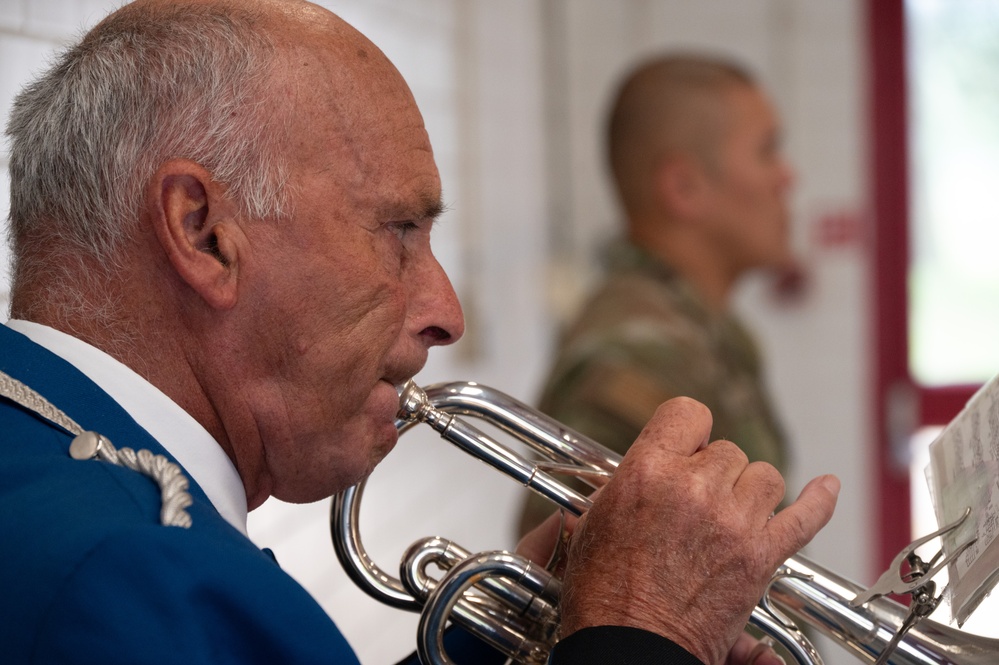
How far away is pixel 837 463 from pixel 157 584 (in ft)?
11.0

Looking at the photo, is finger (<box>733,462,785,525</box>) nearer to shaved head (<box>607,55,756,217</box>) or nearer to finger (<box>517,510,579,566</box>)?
finger (<box>517,510,579,566</box>)

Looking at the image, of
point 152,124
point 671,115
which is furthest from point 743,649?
point 671,115

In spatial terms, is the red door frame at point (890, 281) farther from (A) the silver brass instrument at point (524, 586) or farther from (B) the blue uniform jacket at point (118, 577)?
(B) the blue uniform jacket at point (118, 577)

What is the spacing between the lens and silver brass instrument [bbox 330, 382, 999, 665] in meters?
0.97

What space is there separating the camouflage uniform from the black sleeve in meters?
0.97

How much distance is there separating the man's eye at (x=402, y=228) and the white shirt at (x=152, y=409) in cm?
25

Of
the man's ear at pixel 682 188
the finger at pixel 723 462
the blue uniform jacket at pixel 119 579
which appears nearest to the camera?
the blue uniform jacket at pixel 119 579

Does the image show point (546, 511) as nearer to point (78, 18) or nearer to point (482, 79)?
point (78, 18)

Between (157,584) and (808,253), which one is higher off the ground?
(808,253)

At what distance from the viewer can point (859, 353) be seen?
3688mm

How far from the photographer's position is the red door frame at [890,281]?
3600mm

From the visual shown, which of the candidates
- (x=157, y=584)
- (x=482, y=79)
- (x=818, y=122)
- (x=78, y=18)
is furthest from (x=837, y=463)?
(x=157, y=584)

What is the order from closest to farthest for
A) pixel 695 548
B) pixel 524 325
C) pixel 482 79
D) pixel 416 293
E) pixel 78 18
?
pixel 695 548 → pixel 416 293 → pixel 78 18 → pixel 482 79 → pixel 524 325

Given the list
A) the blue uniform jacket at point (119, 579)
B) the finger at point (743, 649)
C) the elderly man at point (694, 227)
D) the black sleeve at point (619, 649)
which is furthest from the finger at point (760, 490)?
the elderly man at point (694, 227)
